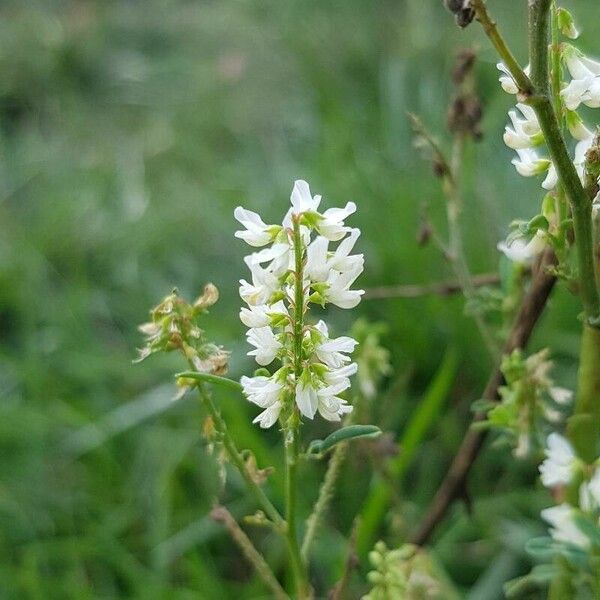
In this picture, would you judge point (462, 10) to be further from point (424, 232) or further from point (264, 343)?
point (424, 232)

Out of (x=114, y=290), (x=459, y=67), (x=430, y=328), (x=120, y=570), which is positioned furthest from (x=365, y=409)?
(x=114, y=290)

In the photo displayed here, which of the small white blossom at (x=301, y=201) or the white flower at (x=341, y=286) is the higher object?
the small white blossom at (x=301, y=201)

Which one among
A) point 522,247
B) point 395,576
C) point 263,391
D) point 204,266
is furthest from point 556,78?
point 204,266

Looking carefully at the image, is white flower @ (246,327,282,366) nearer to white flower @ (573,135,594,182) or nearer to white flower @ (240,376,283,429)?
white flower @ (240,376,283,429)

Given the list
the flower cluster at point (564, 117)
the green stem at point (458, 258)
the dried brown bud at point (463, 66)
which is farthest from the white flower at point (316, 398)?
the dried brown bud at point (463, 66)

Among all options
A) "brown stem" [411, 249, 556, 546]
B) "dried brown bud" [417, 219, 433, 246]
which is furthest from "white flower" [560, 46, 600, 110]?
"dried brown bud" [417, 219, 433, 246]

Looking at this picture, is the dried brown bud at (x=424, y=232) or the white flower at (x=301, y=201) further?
the dried brown bud at (x=424, y=232)

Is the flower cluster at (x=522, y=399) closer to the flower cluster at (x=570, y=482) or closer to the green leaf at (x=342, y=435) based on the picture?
the flower cluster at (x=570, y=482)
